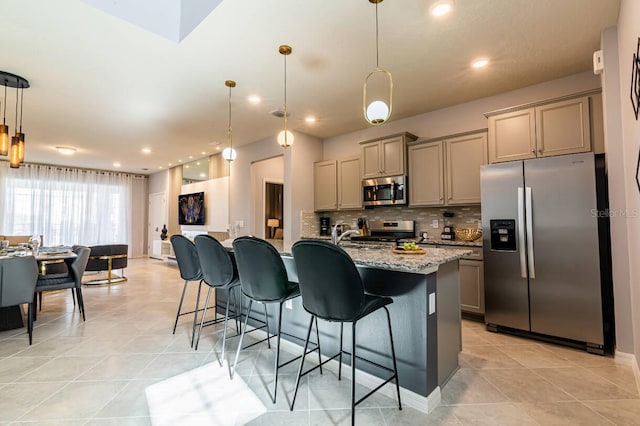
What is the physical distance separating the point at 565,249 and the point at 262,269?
2.75 meters

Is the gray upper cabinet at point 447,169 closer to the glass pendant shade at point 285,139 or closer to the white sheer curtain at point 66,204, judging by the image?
the glass pendant shade at point 285,139

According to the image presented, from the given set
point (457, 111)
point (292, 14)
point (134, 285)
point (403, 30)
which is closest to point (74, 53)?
point (292, 14)

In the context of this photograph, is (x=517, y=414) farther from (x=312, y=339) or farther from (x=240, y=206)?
(x=240, y=206)

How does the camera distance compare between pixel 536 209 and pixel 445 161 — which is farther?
pixel 445 161

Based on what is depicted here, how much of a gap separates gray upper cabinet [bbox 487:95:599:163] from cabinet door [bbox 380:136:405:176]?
3.91ft

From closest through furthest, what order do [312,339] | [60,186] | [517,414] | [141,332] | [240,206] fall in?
[517,414] → [312,339] → [141,332] → [240,206] → [60,186]

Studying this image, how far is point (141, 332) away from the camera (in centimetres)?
315

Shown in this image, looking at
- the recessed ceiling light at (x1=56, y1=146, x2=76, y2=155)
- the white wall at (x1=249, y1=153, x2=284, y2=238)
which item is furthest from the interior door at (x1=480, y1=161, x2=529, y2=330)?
the recessed ceiling light at (x1=56, y1=146, x2=76, y2=155)

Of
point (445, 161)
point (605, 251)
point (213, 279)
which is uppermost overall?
point (445, 161)

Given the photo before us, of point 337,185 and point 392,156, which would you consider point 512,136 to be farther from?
point 337,185

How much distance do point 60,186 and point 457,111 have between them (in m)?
10.0

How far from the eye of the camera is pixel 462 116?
4137 mm

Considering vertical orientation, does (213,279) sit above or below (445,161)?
below

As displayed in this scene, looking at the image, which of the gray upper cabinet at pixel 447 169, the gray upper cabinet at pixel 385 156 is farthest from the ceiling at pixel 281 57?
the gray upper cabinet at pixel 447 169
